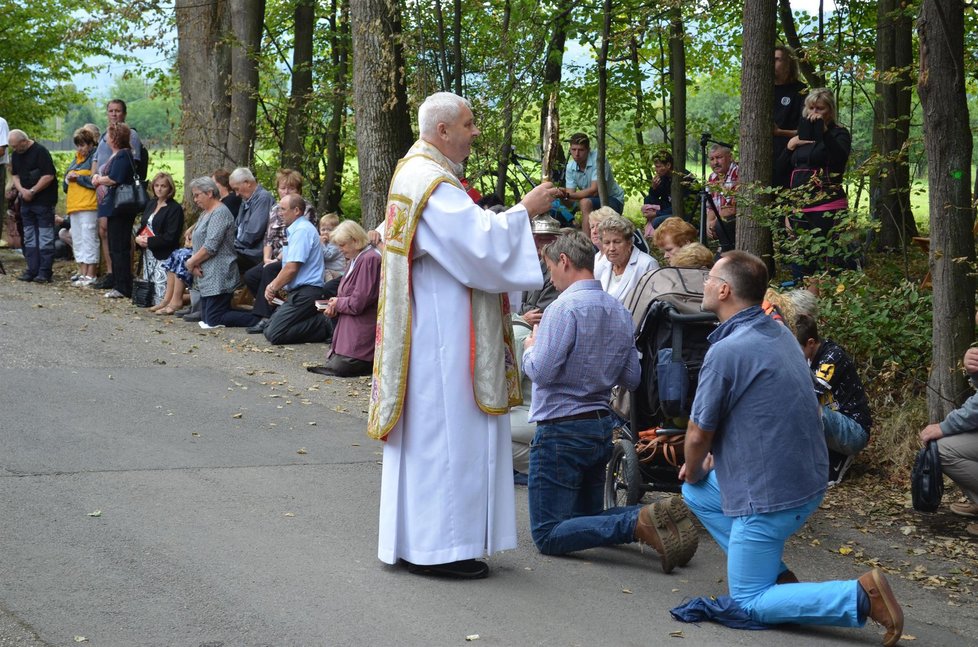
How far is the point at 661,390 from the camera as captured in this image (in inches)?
254

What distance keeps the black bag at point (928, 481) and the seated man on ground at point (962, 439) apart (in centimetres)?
7

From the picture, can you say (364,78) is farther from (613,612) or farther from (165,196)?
(613,612)

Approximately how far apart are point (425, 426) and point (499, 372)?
0.45m

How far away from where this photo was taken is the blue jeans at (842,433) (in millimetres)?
6852

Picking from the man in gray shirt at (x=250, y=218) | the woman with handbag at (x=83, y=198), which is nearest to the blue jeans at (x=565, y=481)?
the man in gray shirt at (x=250, y=218)

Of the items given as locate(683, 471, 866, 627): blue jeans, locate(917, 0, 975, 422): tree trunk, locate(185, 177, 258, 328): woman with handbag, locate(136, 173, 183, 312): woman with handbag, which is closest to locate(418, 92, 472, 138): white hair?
locate(683, 471, 866, 627): blue jeans

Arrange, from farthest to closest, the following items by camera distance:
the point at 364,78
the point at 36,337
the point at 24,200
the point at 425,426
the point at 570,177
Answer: the point at 24,200, the point at 570,177, the point at 364,78, the point at 36,337, the point at 425,426

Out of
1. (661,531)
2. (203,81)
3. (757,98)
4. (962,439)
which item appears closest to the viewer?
Result: (661,531)

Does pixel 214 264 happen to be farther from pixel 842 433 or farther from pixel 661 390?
pixel 842 433

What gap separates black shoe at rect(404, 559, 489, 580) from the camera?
18.9ft

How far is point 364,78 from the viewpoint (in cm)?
1319

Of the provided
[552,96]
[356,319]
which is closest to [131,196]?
[356,319]

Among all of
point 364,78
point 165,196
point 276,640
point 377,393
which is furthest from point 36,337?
point 276,640

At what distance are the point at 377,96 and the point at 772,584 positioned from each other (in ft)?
29.8
